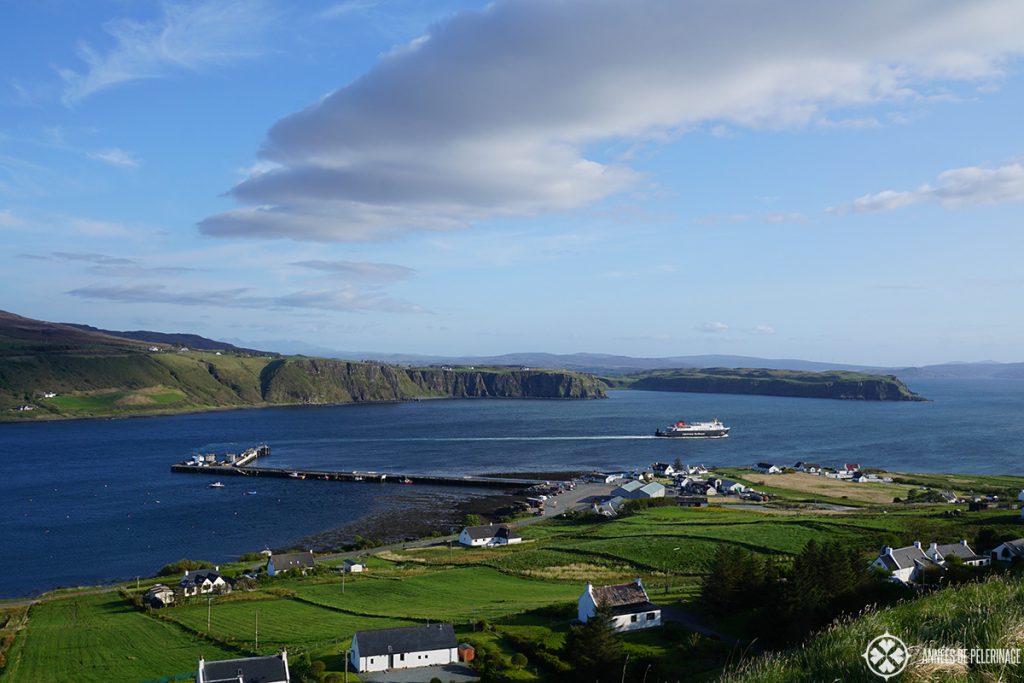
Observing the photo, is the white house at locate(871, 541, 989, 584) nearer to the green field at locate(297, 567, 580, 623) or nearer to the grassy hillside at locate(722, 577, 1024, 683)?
the green field at locate(297, 567, 580, 623)

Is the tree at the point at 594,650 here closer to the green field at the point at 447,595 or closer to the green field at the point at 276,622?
the green field at the point at 447,595

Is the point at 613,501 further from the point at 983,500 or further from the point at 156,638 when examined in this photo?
the point at 156,638

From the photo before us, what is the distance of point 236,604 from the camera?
44.2 m

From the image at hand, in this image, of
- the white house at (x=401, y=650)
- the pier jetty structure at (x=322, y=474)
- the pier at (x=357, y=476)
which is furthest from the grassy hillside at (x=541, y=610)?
the pier jetty structure at (x=322, y=474)

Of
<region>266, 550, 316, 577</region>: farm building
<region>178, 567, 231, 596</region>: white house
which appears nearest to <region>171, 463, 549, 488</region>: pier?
<region>266, 550, 316, 577</region>: farm building

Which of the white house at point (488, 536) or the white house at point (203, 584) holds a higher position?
the white house at point (203, 584)

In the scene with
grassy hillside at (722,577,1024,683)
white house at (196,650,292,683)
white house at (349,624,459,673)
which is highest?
grassy hillside at (722,577,1024,683)

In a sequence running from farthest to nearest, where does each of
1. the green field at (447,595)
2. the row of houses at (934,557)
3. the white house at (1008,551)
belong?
the green field at (447,595) → the white house at (1008,551) → the row of houses at (934,557)

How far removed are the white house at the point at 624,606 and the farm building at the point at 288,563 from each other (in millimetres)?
24781

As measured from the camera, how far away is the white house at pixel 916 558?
126 feet

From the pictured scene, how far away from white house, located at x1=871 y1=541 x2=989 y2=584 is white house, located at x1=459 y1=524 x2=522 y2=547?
97.8ft

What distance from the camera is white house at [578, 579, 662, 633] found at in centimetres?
3338

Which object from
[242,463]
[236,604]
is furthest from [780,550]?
[242,463]

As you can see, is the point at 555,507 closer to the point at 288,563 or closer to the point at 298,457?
the point at 288,563
